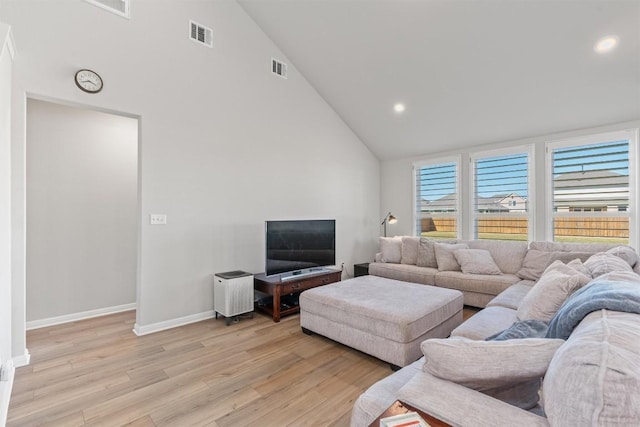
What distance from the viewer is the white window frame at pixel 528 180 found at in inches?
170

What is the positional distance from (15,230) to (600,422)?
3526mm

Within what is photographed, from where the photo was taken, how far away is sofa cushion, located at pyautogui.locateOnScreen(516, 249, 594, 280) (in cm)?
350

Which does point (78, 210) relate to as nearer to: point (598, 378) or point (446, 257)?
point (598, 378)

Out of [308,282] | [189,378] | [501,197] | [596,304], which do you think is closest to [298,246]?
[308,282]

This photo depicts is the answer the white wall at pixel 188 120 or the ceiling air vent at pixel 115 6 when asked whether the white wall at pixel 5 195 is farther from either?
the ceiling air vent at pixel 115 6

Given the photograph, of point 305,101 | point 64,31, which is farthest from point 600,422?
point 305,101

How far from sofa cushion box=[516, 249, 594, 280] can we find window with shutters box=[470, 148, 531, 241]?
708mm

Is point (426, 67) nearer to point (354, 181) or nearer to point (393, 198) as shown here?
point (354, 181)

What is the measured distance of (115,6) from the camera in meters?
2.93

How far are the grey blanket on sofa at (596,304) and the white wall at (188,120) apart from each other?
10.8 feet

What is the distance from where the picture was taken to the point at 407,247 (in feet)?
15.7

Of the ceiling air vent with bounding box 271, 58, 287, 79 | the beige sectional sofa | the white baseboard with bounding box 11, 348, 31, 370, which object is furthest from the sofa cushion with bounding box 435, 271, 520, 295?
the white baseboard with bounding box 11, 348, 31, 370

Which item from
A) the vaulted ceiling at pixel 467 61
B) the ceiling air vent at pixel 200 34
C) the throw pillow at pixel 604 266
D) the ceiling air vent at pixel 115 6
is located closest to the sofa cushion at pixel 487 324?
the throw pillow at pixel 604 266

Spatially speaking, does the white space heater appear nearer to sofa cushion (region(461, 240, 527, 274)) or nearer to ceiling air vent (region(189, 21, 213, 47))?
ceiling air vent (region(189, 21, 213, 47))
